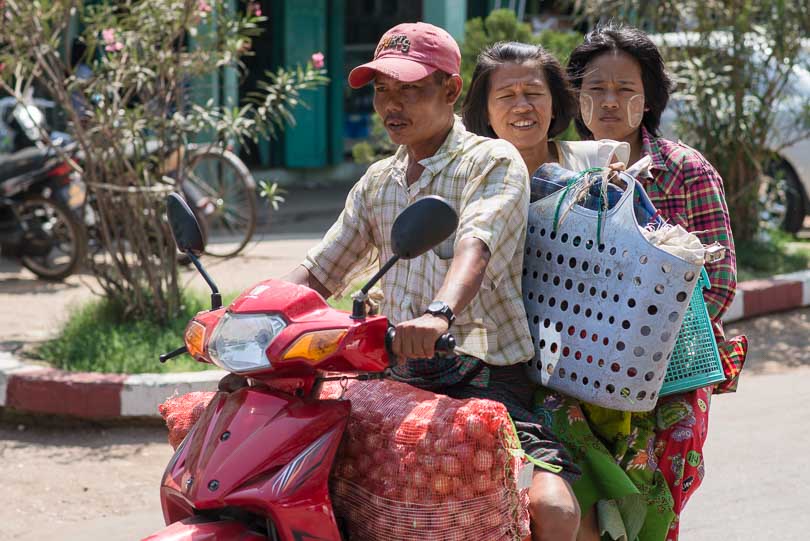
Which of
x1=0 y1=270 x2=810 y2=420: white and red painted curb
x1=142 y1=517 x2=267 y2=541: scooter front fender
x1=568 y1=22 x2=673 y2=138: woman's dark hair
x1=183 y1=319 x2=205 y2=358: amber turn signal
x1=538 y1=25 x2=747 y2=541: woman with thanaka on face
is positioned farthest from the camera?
x1=0 y1=270 x2=810 y2=420: white and red painted curb

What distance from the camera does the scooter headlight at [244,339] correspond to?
2.29 metres

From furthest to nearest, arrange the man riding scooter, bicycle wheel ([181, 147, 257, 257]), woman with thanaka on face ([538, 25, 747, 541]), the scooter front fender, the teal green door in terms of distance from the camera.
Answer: the teal green door, bicycle wheel ([181, 147, 257, 257]), woman with thanaka on face ([538, 25, 747, 541]), the man riding scooter, the scooter front fender

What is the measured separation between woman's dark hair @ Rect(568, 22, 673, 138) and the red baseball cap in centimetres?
88

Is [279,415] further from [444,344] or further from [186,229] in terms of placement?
[186,229]

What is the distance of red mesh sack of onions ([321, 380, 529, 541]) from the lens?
230 centimetres

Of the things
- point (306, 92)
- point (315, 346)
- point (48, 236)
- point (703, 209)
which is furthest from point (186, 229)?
point (306, 92)

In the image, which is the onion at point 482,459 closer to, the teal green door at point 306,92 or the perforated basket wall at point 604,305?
the perforated basket wall at point 604,305

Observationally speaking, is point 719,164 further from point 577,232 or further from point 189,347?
point 189,347

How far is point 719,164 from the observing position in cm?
808

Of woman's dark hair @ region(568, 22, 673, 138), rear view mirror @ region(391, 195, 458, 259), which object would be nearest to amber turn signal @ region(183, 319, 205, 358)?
rear view mirror @ region(391, 195, 458, 259)

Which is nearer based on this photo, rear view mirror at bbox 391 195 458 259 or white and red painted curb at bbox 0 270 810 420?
Result: rear view mirror at bbox 391 195 458 259

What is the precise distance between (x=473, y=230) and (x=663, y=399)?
0.80 m

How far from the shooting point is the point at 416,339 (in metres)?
2.29

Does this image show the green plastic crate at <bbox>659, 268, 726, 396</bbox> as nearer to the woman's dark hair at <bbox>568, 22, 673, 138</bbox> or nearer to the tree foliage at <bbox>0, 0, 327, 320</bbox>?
the woman's dark hair at <bbox>568, 22, 673, 138</bbox>
